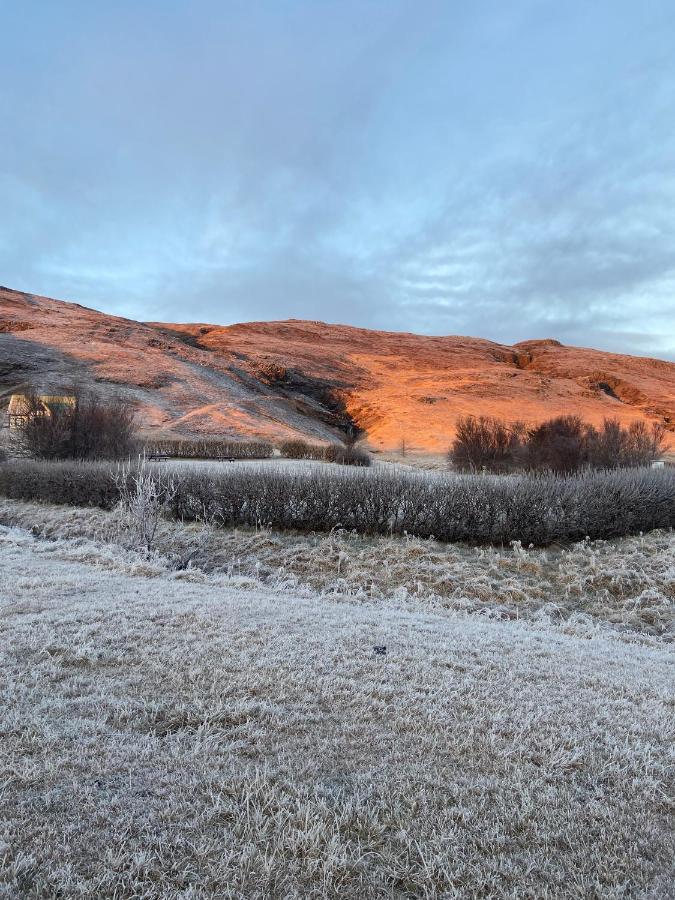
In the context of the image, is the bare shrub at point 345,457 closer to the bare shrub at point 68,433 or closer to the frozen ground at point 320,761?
the bare shrub at point 68,433

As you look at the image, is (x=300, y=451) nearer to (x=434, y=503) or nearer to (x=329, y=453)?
(x=329, y=453)

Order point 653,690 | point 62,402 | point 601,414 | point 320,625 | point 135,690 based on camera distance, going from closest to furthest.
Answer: point 135,690 < point 653,690 < point 320,625 < point 62,402 < point 601,414

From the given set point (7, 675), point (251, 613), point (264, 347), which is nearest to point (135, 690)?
point (7, 675)

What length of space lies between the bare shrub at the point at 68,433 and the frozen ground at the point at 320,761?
15917mm

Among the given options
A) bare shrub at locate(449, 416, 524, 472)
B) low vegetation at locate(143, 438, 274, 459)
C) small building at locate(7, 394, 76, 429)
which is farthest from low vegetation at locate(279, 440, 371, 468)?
small building at locate(7, 394, 76, 429)

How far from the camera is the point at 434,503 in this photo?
34.1 feet

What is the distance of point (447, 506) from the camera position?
33.9 ft

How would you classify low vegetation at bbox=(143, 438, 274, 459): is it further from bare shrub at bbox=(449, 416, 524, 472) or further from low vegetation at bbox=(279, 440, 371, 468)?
bare shrub at bbox=(449, 416, 524, 472)

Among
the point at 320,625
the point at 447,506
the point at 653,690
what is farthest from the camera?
the point at 447,506

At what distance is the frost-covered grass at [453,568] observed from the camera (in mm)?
7531

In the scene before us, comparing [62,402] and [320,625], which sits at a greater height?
[62,402]

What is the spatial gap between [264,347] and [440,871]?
262 ft

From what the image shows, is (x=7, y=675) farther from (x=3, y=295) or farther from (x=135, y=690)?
(x=3, y=295)

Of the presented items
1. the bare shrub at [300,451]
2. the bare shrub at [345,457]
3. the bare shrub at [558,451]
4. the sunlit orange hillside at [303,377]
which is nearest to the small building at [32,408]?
the bare shrub at [300,451]
